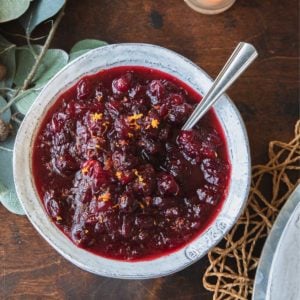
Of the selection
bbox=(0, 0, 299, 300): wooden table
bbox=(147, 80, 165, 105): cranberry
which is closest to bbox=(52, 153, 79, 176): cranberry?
bbox=(147, 80, 165, 105): cranberry

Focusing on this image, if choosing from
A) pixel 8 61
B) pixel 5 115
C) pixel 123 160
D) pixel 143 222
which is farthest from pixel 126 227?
pixel 8 61

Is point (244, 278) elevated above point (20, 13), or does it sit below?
below

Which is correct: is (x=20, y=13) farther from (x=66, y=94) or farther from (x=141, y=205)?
(x=141, y=205)

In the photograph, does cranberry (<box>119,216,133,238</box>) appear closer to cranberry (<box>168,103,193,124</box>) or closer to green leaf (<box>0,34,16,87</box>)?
cranberry (<box>168,103,193,124</box>)

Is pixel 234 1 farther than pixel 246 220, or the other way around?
pixel 234 1

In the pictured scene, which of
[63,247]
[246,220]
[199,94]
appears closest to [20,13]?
[199,94]

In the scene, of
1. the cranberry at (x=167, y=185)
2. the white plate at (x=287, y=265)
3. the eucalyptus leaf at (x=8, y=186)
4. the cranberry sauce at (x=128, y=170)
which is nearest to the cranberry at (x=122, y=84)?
the cranberry sauce at (x=128, y=170)

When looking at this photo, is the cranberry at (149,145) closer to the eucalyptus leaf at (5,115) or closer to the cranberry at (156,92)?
the cranberry at (156,92)
